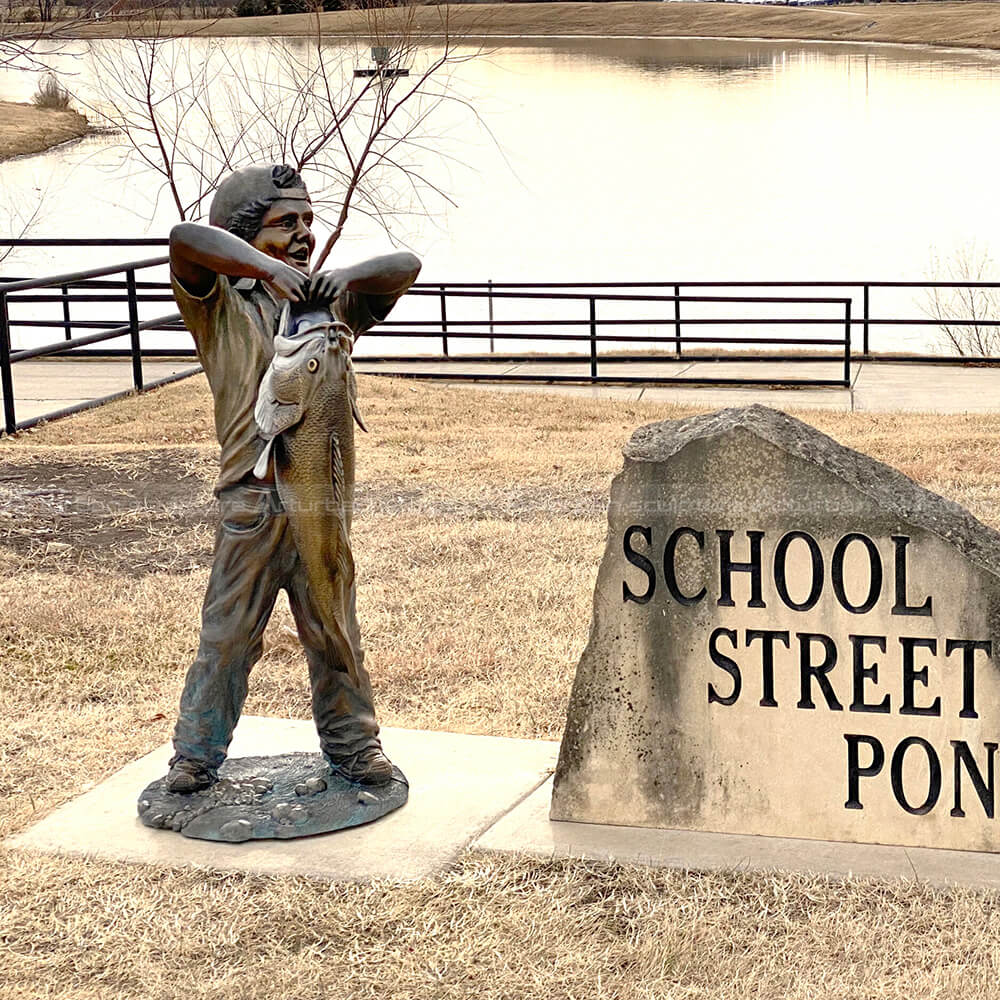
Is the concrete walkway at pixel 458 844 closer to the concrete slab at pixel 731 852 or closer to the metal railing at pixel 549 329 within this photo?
the concrete slab at pixel 731 852

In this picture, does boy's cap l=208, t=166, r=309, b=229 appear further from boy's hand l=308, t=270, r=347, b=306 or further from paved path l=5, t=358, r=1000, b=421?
paved path l=5, t=358, r=1000, b=421

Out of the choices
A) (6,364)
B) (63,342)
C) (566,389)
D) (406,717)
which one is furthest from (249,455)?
(566,389)

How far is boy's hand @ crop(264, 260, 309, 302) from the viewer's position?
382 cm

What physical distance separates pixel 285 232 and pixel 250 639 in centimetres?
113

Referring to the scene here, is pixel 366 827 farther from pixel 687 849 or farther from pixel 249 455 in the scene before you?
pixel 249 455

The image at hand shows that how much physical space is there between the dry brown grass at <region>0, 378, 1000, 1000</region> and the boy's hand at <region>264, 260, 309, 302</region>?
4.97ft

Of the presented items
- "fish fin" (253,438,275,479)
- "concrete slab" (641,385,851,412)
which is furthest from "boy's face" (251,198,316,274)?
"concrete slab" (641,385,851,412)

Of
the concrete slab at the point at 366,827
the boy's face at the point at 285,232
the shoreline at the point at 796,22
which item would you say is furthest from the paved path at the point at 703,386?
the shoreline at the point at 796,22

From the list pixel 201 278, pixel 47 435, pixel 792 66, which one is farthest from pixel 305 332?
pixel 792 66

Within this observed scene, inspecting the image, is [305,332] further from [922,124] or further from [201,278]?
[922,124]

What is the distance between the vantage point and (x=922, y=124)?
3997 centimetres

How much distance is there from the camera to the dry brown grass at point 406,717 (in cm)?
351

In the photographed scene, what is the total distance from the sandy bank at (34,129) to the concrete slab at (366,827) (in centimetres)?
2945

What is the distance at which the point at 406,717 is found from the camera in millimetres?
5457
